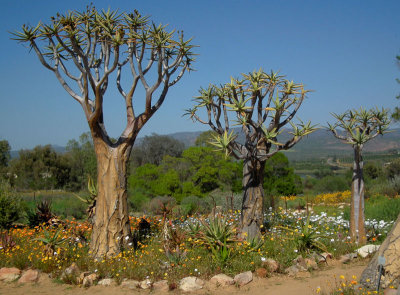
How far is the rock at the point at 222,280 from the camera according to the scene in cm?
593

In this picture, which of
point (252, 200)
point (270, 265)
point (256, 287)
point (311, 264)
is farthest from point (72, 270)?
point (311, 264)

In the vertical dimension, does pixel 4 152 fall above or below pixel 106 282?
above

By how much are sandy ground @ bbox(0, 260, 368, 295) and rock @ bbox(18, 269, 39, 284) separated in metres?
0.09

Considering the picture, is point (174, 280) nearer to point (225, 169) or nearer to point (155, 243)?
point (155, 243)

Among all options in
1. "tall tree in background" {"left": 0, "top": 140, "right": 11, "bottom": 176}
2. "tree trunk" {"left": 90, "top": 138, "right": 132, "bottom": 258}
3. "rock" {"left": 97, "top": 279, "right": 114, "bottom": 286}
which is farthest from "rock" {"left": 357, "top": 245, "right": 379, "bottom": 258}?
"tall tree in background" {"left": 0, "top": 140, "right": 11, "bottom": 176}

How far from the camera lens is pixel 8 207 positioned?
10039 mm

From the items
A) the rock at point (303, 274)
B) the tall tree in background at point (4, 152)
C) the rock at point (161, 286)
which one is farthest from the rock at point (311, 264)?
the tall tree in background at point (4, 152)

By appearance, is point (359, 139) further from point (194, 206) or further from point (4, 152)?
point (4, 152)

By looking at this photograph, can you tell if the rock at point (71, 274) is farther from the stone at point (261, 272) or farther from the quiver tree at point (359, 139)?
the quiver tree at point (359, 139)

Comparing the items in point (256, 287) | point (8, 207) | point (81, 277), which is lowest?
point (256, 287)

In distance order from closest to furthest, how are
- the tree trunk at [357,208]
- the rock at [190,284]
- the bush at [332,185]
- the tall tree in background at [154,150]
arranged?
the rock at [190,284]
the tree trunk at [357,208]
the bush at [332,185]
the tall tree in background at [154,150]

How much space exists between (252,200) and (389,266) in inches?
118

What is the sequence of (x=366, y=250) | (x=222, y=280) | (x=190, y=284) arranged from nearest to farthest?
1. (x=190, y=284)
2. (x=222, y=280)
3. (x=366, y=250)

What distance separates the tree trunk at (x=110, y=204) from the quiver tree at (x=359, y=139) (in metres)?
4.49
